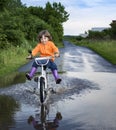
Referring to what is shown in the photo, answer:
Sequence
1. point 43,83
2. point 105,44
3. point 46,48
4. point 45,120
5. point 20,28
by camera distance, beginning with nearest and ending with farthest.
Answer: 1. point 45,120
2. point 43,83
3. point 46,48
4. point 20,28
5. point 105,44

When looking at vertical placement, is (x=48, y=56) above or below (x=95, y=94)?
above

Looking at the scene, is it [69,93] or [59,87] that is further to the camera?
[59,87]

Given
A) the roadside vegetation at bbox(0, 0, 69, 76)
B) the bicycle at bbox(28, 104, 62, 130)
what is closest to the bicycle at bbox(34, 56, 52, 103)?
the bicycle at bbox(28, 104, 62, 130)

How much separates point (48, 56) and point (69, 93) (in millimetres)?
1679

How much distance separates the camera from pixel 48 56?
10.7 meters

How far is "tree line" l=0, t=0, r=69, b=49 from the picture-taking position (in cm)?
3262

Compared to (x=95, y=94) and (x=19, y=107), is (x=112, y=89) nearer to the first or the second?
(x=95, y=94)

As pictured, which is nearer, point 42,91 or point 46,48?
point 42,91

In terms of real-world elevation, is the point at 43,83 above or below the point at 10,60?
above

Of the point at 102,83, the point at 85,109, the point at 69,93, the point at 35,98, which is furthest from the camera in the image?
the point at 102,83

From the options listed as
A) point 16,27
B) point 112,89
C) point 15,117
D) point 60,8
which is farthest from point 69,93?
point 60,8

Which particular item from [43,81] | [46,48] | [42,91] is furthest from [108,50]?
[42,91]

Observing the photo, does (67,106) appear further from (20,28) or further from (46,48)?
(20,28)

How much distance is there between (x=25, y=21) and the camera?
58.1 m
